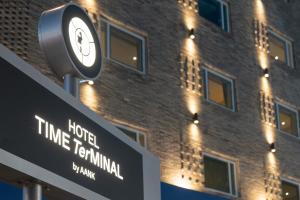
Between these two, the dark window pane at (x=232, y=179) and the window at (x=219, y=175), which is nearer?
the window at (x=219, y=175)

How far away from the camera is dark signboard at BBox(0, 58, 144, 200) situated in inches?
114

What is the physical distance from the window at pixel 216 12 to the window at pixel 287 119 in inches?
122

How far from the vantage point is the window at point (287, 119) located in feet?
68.4

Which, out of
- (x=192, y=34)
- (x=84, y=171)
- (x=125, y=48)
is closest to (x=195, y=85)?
(x=192, y=34)

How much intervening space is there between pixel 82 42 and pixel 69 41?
7.9 inches

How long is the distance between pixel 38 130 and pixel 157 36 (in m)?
13.8

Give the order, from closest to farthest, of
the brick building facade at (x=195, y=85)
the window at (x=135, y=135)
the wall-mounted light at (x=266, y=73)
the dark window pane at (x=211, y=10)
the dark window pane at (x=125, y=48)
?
1. the brick building facade at (x=195, y=85)
2. the window at (x=135, y=135)
3. the dark window pane at (x=125, y=48)
4. the dark window pane at (x=211, y=10)
5. the wall-mounted light at (x=266, y=73)

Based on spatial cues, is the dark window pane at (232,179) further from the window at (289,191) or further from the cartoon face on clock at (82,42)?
the cartoon face on clock at (82,42)

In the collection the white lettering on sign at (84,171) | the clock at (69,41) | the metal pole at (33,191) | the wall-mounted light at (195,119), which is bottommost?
the metal pole at (33,191)

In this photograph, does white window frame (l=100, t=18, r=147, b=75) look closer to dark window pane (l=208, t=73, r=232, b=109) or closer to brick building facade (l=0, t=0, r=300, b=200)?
brick building facade (l=0, t=0, r=300, b=200)

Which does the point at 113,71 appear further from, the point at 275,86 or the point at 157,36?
the point at 275,86

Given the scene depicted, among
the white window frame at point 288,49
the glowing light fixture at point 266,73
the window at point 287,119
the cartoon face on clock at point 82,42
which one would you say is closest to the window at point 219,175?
the window at point 287,119

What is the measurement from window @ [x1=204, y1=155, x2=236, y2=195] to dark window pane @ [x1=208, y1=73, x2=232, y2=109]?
174cm

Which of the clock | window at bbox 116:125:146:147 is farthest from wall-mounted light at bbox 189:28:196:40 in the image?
the clock
